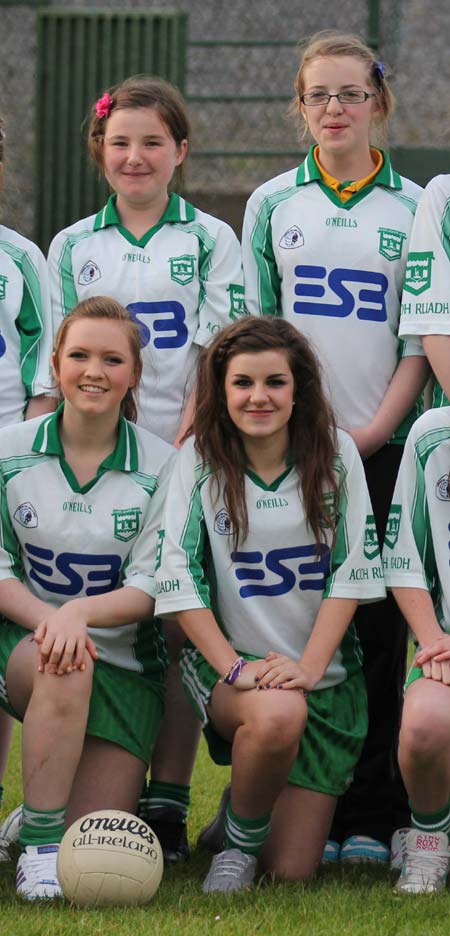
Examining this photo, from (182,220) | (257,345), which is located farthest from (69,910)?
(182,220)

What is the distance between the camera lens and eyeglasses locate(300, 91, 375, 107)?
4.20 meters

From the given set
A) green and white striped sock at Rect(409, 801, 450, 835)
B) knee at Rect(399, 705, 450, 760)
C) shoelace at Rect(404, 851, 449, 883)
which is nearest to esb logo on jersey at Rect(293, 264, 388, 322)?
knee at Rect(399, 705, 450, 760)

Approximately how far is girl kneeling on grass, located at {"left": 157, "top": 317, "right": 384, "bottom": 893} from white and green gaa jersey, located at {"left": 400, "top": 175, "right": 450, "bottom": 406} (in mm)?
343

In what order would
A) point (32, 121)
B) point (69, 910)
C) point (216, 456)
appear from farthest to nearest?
1. point (32, 121)
2. point (216, 456)
3. point (69, 910)

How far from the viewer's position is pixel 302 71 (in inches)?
168

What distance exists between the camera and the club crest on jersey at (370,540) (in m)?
3.90

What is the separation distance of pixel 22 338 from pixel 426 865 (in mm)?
1898

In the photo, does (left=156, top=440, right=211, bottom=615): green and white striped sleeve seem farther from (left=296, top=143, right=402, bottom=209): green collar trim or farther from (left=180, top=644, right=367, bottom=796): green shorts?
(left=296, top=143, right=402, bottom=209): green collar trim

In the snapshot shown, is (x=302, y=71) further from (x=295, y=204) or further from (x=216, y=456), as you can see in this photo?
(x=216, y=456)

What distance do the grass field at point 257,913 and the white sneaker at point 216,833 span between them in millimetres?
393

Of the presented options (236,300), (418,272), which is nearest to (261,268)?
(236,300)

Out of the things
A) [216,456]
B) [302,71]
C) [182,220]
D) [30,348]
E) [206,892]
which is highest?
[302,71]

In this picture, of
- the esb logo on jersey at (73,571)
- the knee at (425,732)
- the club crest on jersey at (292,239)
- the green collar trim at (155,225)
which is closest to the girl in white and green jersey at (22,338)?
the green collar trim at (155,225)

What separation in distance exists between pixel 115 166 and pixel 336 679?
162 cm
